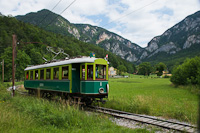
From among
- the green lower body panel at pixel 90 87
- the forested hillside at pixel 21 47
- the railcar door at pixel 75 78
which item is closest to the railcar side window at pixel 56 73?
the railcar door at pixel 75 78

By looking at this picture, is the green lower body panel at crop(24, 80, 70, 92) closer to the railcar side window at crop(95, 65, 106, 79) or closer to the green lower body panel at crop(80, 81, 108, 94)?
the green lower body panel at crop(80, 81, 108, 94)

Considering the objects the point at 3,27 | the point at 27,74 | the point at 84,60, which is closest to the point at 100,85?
the point at 84,60

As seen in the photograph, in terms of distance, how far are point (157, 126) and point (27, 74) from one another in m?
16.3

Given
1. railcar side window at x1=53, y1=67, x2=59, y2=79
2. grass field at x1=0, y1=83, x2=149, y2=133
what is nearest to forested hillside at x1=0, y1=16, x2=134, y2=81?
railcar side window at x1=53, y1=67, x2=59, y2=79

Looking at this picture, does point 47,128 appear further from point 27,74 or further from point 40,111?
point 27,74

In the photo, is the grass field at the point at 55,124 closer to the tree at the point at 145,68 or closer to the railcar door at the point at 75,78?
the railcar door at the point at 75,78

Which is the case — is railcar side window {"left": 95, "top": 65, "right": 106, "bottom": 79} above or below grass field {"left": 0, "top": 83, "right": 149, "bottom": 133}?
above

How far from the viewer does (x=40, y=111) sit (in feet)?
27.9

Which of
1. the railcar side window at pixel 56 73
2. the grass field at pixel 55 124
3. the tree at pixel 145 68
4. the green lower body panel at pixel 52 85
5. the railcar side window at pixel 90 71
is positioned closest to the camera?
the grass field at pixel 55 124

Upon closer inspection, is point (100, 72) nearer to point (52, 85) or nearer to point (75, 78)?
point (75, 78)

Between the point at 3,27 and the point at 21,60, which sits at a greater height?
the point at 3,27

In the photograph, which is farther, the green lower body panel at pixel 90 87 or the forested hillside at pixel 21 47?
the forested hillside at pixel 21 47

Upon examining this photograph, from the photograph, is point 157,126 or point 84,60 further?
point 84,60

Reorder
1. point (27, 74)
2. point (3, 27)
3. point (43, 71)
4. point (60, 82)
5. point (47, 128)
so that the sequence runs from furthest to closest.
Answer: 1. point (3, 27)
2. point (27, 74)
3. point (43, 71)
4. point (60, 82)
5. point (47, 128)
